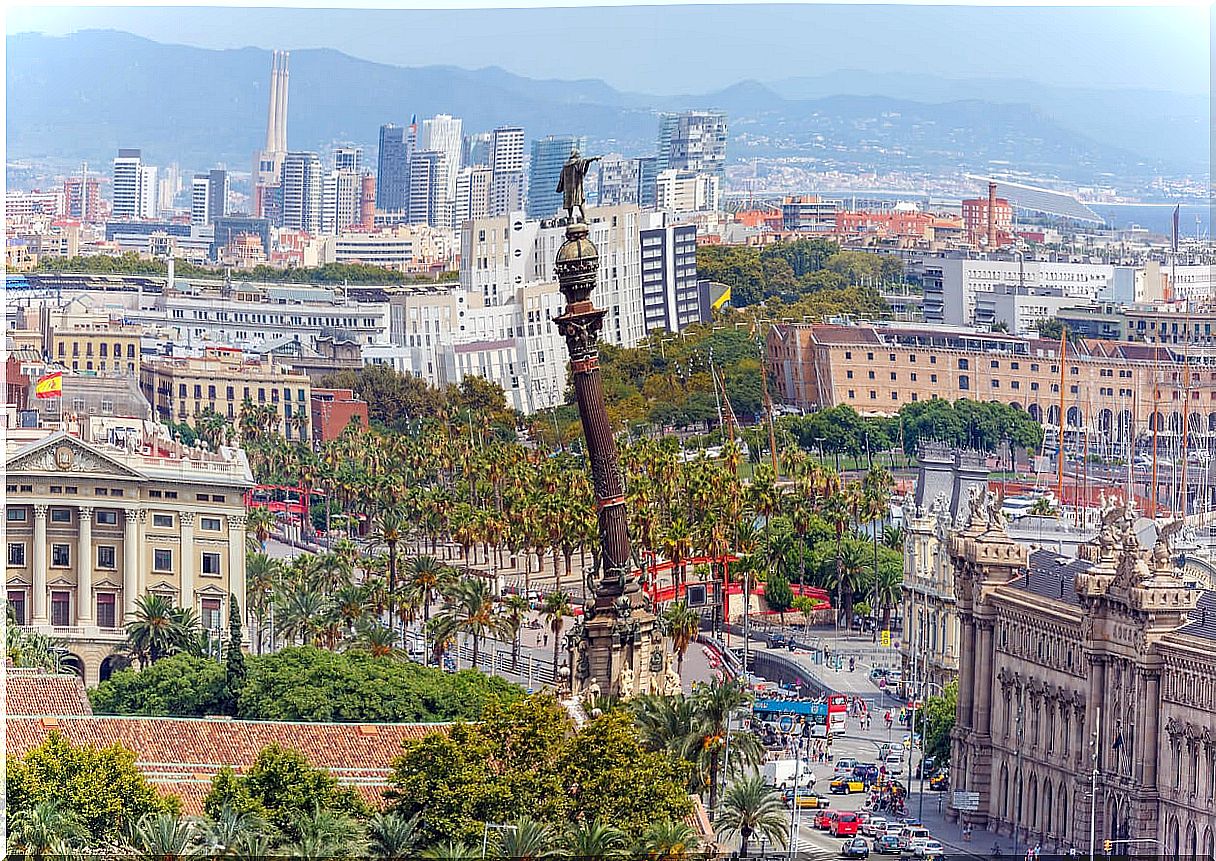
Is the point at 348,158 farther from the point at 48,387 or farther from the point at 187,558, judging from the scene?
the point at 187,558

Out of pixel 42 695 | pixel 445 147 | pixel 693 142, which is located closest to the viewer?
pixel 42 695

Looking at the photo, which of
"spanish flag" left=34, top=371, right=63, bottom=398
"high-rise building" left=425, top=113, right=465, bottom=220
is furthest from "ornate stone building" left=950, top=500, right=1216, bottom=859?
"high-rise building" left=425, top=113, right=465, bottom=220

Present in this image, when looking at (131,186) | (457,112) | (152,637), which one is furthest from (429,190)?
(152,637)

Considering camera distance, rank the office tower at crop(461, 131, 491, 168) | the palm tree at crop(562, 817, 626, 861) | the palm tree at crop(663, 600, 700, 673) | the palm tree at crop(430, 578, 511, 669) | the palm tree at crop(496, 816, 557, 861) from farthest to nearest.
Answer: the office tower at crop(461, 131, 491, 168) < the palm tree at crop(430, 578, 511, 669) < the palm tree at crop(663, 600, 700, 673) < the palm tree at crop(562, 817, 626, 861) < the palm tree at crop(496, 816, 557, 861)

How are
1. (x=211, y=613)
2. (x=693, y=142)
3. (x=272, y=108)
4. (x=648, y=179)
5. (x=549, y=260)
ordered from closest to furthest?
1. (x=211, y=613)
2. (x=549, y=260)
3. (x=693, y=142)
4. (x=648, y=179)
5. (x=272, y=108)

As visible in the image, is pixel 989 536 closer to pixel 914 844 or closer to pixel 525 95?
pixel 914 844

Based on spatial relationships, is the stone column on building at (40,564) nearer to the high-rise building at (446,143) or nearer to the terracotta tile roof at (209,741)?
the terracotta tile roof at (209,741)

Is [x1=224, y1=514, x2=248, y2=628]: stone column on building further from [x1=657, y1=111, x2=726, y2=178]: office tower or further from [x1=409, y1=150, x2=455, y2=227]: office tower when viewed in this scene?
[x1=409, y1=150, x2=455, y2=227]: office tower

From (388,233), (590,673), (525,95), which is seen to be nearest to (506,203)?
(388,233)
